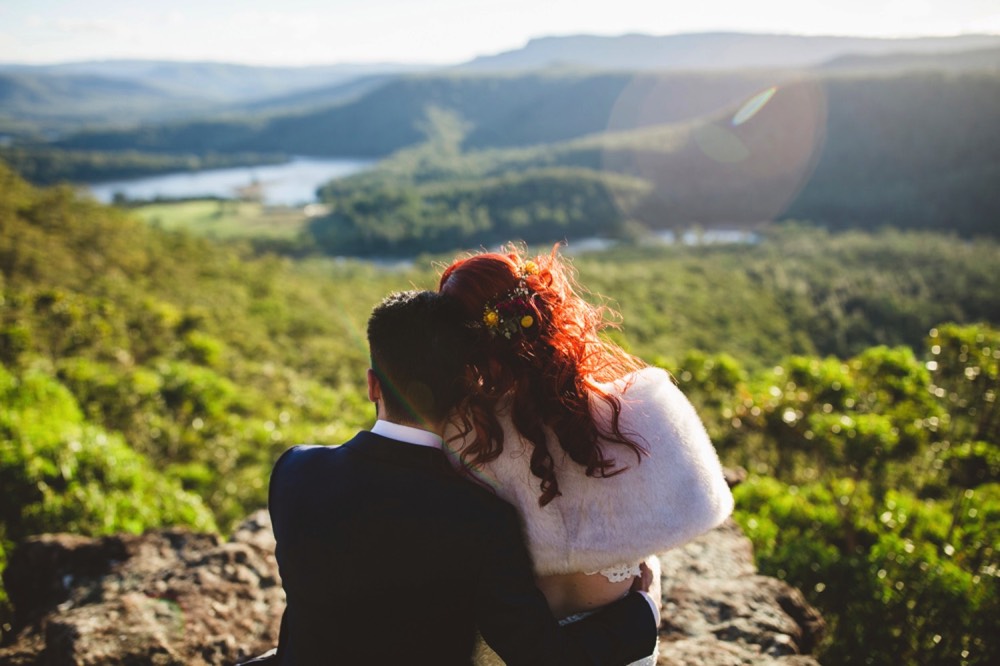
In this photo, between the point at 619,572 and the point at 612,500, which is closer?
the point at 612,500

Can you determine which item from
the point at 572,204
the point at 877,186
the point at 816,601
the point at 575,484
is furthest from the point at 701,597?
the point at 877,186

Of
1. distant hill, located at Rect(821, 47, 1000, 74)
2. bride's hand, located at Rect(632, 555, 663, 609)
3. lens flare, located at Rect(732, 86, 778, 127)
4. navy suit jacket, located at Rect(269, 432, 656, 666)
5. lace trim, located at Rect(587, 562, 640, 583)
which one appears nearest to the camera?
navy suit jacket, located at Rect(269, 432, 656, 666)

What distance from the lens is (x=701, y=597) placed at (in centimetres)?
273

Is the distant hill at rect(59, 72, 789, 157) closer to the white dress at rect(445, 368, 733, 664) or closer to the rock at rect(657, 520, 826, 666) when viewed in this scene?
the rock at rect(657, 520, 826, 666)

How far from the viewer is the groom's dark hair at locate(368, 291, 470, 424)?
142 cm

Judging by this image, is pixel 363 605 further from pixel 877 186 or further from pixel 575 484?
pixel 877 186

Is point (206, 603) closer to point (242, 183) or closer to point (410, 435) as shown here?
point (410, 435)

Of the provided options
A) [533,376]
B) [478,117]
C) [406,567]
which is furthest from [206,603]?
[478,117]

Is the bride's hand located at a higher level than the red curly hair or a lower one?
lower

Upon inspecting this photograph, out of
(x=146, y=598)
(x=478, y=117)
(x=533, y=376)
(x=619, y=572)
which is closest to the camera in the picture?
(x=533, y=376)

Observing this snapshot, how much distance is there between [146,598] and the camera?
256 centimetres

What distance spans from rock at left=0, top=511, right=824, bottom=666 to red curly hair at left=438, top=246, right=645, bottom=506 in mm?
1298

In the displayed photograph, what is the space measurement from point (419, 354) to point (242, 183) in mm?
122713

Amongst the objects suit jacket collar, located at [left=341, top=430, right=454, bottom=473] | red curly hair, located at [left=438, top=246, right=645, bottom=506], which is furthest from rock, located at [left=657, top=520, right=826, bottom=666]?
suit jacket collar, located at [left=341, top=430, right=454, bottom=473]
